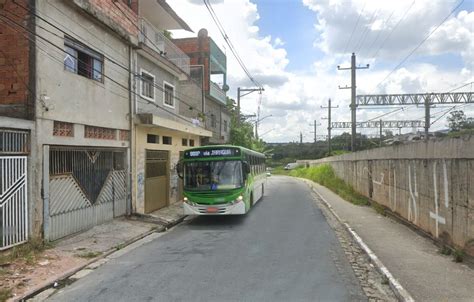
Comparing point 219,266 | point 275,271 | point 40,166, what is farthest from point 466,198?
point 40,166

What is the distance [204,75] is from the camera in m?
31.2

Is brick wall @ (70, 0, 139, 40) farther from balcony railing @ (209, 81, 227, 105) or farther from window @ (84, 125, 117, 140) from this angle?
balcony railing @ (209, 81, 227, 105)

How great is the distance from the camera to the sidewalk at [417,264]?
6395 millimetres

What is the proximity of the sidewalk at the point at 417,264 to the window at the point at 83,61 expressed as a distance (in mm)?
9714

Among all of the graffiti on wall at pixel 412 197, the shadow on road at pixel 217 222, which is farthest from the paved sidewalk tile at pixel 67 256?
the graffiti on wall at pixel 412 197

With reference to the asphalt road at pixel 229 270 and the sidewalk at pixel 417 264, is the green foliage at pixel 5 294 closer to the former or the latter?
the asphalt road at pixel 229 270

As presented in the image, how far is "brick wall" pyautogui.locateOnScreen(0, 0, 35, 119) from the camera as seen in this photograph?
33.7 ft

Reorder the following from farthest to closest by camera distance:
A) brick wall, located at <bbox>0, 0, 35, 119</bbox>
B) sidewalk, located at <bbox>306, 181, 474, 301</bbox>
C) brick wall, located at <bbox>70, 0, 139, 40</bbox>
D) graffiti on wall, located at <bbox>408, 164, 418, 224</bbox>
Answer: brick wall, located at <bbox>70, 0, 139, 40</bbox>, graffiti on wall, located at <bbox>408, 164, 418, 224</bbox>, brick wall, located at <bbox>0, 0, 35, 119</bbox>, sidewalk, located at <bbox>306, 181, 474, 301</bbox>

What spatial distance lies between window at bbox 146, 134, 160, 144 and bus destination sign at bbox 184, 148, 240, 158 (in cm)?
305

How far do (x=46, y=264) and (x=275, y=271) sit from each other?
15.7 feet

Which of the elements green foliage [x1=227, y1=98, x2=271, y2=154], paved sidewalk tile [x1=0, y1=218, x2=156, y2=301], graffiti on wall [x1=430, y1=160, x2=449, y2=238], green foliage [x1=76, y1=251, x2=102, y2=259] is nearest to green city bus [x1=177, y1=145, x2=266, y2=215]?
paved sidewalk tile [x1=0, y1=218, x2=156, y2=301]

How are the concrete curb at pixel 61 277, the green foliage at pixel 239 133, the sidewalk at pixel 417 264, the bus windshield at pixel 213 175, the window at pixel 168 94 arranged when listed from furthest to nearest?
the green foliage at pixel 239 133
the window at pixel 168 94
the bus windshield at pixel 213 175
the concrete curb at pixel 61 277
the sidewalk at pixel 417 264

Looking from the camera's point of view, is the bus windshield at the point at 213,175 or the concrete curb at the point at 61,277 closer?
the concrete curb at the point at 61,277

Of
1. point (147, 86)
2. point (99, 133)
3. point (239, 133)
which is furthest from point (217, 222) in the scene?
point (239, 133)
